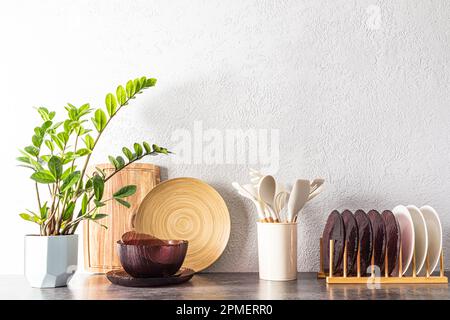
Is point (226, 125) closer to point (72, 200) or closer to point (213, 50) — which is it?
point (213, 50)

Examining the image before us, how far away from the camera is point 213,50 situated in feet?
4.59

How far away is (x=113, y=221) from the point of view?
1340 mm

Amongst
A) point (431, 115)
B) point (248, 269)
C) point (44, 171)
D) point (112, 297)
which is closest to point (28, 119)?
point (44, 171)

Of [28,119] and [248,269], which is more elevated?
[28,119]

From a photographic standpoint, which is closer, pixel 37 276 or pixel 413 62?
pixel 37 276

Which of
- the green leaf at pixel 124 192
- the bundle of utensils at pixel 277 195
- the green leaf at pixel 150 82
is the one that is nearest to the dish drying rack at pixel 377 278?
the bundle of utensils at pixel 277 195

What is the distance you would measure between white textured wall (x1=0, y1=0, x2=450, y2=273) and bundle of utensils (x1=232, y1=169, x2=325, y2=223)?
0.41ft

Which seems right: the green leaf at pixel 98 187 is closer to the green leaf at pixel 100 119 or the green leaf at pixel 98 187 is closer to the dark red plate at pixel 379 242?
the green leaf at pixel 100 119

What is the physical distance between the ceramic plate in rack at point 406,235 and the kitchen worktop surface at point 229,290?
72 millimetres

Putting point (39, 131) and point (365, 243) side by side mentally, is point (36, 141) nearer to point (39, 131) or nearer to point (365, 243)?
point (39, 131)

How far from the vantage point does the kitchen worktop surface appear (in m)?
1.02
